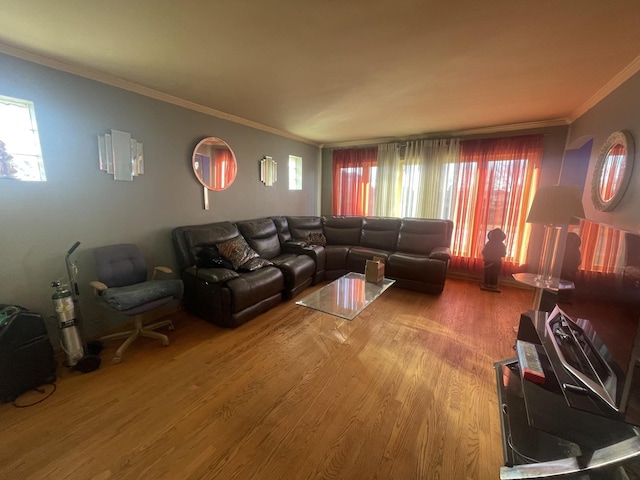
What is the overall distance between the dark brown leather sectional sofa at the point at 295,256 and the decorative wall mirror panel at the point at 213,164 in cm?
54

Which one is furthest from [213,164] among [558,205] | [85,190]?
[558,205]

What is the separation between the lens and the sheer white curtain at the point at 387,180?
4434 millimetres

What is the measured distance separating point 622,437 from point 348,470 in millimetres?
1191

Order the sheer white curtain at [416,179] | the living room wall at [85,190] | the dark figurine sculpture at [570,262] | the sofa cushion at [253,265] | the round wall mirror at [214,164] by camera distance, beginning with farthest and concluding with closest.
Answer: the sheer white curtain at [416,179] → the round wall mirror at [214,164] → the sofa cushion at [253,265] → the living room wall at [85,190] → the dark figurine sculpture at [570,262]

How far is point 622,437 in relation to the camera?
108 cm

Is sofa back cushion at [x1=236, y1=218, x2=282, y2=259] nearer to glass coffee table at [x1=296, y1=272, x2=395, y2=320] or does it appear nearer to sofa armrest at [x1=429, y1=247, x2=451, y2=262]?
glass coffee table at [x1=296, y1=272, x2=395, y2=320]

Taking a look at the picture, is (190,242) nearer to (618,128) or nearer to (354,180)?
(354,180)

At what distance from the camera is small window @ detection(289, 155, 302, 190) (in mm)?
4602

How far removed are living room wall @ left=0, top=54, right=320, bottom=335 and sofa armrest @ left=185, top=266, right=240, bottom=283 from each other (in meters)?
0.46

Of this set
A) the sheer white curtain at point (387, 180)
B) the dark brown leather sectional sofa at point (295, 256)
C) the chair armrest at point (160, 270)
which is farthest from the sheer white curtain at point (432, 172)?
the chair armrest at point (160, 270)

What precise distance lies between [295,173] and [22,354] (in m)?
3.94

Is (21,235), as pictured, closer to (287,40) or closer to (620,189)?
(287,40)

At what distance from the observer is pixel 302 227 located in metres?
4.29

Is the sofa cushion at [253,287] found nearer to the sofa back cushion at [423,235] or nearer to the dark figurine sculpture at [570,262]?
the sofa back cushion at [423,235]
